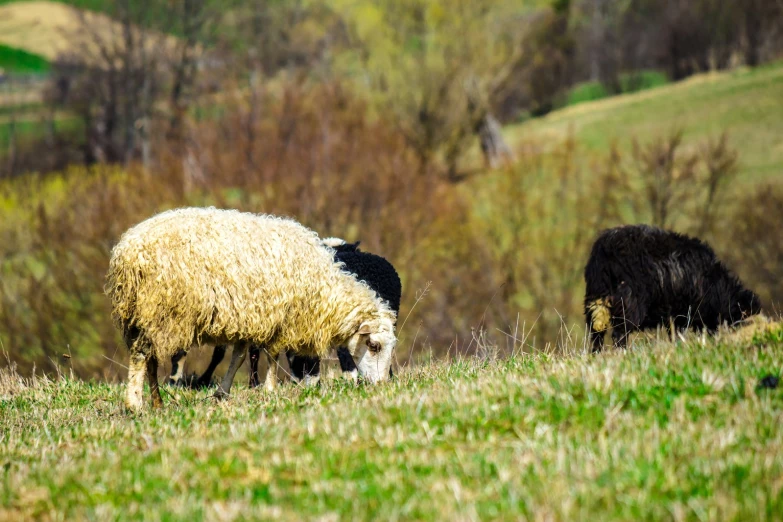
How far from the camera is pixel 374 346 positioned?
884cm

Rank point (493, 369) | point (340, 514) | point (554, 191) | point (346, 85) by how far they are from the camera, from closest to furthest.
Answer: point (340, 514), point (493, 369), point (554, 191), point (346, 85)

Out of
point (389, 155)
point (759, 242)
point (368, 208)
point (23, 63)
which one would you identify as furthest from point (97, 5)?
point (23, 63)

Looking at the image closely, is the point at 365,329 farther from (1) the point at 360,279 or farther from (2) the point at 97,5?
(2) the point at 97,5

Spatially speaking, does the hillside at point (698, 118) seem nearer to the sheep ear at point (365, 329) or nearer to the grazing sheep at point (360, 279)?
the grazing sheep at point (360, 279)

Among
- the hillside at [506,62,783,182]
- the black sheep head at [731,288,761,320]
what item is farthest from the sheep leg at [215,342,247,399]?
the hillside at [506,62,783,182]

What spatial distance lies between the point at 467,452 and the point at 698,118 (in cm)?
4826

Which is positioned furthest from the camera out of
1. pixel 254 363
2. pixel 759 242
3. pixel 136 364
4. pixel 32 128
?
pixel 32 128

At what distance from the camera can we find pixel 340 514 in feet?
12.6

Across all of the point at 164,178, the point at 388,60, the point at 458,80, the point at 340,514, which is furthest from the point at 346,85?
the point at 340,514

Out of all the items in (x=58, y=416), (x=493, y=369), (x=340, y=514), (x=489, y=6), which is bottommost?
(x=58, y=416)

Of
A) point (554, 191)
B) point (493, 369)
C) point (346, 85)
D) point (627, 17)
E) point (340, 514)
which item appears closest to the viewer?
point (340, 514)

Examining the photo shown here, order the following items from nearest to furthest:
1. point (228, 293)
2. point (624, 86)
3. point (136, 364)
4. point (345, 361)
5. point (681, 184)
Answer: point (136, 364)
point (228, 293)
point (345, 361)
point (681, 184)
point (624, 86)

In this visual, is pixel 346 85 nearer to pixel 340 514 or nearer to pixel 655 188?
pixel 655 188

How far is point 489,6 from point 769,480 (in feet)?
141
